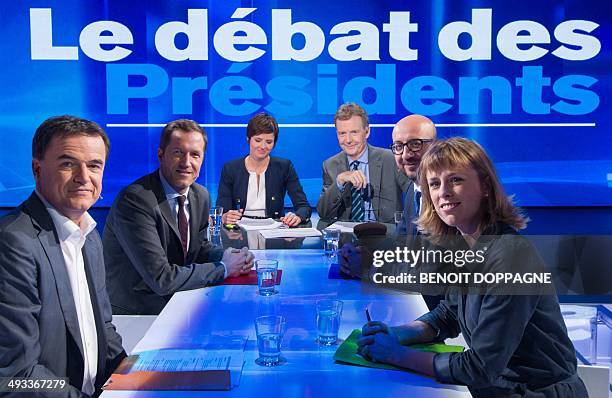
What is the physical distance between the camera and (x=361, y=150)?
490cm

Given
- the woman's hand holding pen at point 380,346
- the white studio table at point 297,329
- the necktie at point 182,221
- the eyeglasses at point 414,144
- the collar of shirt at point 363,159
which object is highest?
the eyeglasses at point 414,144

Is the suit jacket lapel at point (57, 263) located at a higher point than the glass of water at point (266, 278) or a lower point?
higher

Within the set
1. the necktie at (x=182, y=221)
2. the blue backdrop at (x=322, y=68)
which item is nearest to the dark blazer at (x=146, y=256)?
the necktie at (x=182, y=221)

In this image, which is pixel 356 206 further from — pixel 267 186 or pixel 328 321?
pixel 328 321

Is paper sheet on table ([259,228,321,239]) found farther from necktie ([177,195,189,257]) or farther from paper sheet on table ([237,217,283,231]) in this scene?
necktie ([177,195,189,257])

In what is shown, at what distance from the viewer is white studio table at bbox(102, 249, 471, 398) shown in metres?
1.52

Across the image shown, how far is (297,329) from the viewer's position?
1.97 metres

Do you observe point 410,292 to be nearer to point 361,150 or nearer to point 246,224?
point 246,224

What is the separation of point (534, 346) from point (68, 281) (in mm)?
1174

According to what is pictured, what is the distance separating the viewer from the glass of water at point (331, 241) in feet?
10.1

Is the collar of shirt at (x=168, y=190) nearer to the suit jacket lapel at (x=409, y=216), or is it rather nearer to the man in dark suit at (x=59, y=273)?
the man in dark suit at (x=59, y=273)

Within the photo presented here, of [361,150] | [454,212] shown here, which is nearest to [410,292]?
[454,212]

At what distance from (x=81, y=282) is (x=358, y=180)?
2.65 m

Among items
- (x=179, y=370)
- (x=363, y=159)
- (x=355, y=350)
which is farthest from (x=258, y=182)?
(x=179, y=370)
